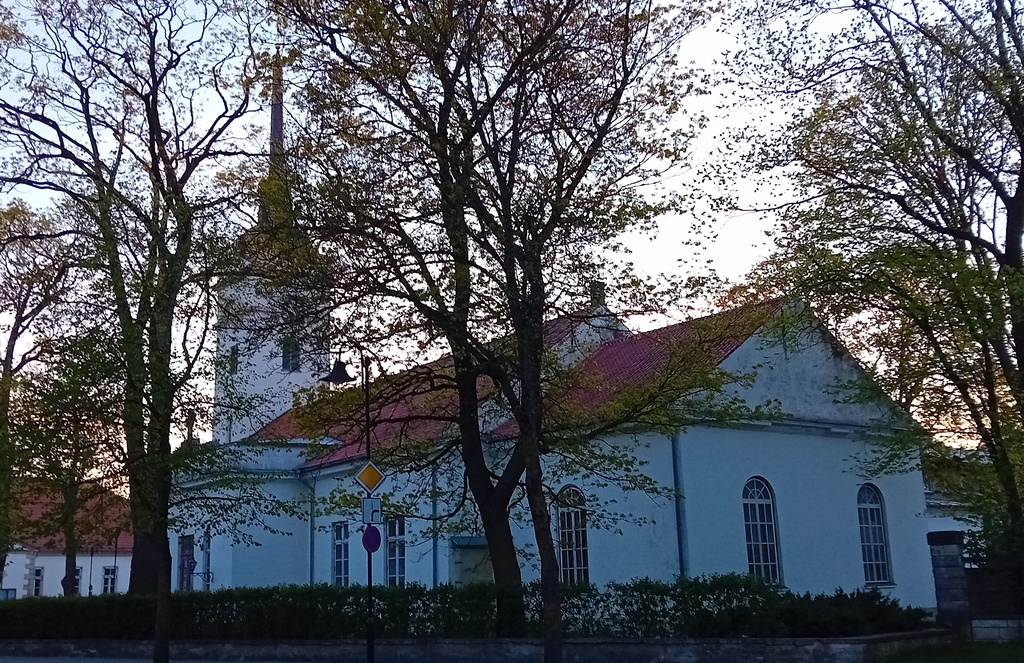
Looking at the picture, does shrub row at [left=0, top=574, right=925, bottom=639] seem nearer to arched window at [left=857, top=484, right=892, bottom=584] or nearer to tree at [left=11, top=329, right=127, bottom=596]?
tree at [left=11, top=329, right=127, bottom=596]

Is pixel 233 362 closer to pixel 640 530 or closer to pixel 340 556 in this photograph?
pixel 640 530

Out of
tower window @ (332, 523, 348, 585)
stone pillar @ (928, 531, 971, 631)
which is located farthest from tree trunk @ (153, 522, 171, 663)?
tower window @ (332, 523, 348, 585)

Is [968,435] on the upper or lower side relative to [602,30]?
lower

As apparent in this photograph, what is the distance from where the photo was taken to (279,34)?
17.4m

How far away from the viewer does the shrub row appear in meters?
16.1

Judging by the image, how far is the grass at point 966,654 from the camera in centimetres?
1543

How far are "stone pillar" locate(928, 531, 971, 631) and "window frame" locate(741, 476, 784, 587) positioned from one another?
20.2 ft

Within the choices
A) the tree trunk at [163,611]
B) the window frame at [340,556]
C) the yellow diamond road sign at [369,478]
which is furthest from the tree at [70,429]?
the window frame at [340,556]

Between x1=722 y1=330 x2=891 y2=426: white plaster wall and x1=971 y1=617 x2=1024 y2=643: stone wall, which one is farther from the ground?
x1=722 y1=330 x2=891 y2=426: white plaster wall

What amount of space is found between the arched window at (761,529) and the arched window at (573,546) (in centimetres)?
379

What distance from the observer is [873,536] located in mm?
27391

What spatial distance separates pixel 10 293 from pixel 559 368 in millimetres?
14526

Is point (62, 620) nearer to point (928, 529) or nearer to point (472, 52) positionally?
point (472, 52)

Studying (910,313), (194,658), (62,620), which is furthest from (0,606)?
(910,313)
